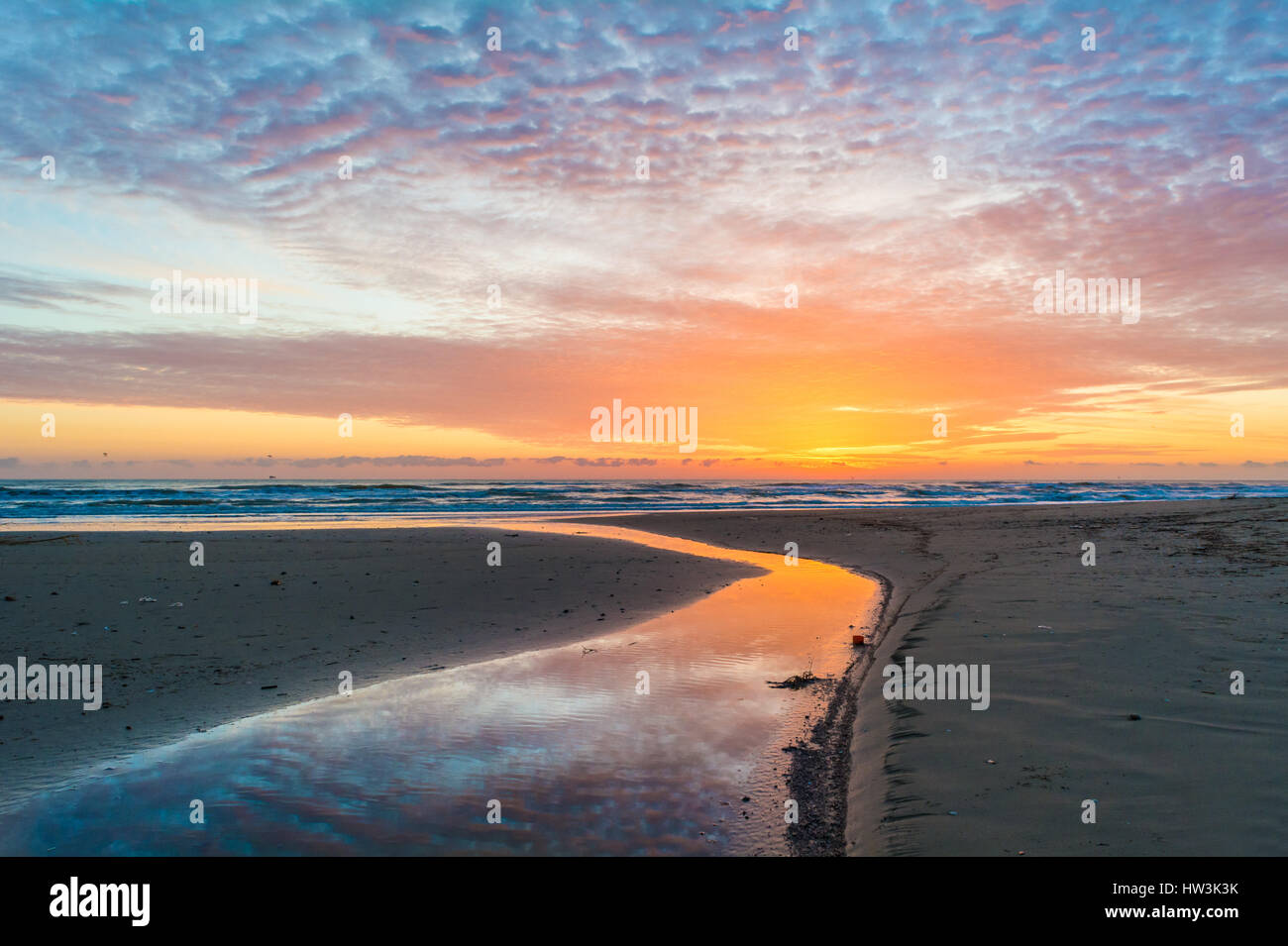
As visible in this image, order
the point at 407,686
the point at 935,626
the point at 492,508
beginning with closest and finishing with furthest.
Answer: the point at 407,686 < the point at 935,626 < the point at 492,508

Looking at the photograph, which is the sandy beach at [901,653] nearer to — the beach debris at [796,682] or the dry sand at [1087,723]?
the dry sand at [1087,723]

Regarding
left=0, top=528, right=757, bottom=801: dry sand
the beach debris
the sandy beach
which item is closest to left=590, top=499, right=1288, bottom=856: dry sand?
the sandy beach

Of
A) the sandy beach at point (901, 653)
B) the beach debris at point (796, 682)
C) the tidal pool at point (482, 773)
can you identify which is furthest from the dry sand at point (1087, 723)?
the tidal pool at point (482, 773)

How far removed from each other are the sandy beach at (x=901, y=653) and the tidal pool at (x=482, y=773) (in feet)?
1.83

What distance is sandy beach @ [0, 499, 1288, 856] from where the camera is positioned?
513 centimetres

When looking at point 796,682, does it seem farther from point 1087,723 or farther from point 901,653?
point 1087,723

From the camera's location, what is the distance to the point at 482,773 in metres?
6.37

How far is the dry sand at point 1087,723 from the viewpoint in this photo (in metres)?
4.74

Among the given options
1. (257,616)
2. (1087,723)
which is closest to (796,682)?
(1087,723)

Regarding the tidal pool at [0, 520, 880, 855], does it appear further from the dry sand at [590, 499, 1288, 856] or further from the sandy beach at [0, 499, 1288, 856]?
the dry sand at [590, 499, 1288, 856]
